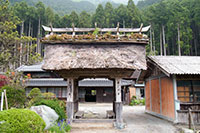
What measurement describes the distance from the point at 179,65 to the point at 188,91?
1.59 m

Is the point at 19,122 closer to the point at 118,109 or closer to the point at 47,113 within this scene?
the point at 47,113

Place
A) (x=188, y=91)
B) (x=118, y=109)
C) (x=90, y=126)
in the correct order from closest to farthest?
(x=90, y=126), (x=118, y=109), (x=188, y=91)

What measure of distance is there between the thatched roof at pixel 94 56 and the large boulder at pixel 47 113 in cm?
194

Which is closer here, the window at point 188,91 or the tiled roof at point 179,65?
the tiled roof at point 179,65

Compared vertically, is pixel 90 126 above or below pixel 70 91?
below

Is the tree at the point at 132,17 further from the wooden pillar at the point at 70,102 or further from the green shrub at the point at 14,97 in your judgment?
the green shrub at the point at 14,97

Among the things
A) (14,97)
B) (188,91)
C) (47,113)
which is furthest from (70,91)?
(188,91)

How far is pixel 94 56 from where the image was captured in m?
8.88

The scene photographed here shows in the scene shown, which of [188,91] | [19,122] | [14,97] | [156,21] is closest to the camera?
[19,122]

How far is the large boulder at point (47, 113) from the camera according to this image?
7.12 m

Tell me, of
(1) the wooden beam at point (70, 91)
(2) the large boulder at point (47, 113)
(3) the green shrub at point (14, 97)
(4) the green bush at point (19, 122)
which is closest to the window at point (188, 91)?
(1) the wooden beam at point (70, 91)

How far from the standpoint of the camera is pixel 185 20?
1129 inches

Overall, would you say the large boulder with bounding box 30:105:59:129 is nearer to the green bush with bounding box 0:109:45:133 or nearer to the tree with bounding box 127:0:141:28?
the green bush with bounding box 0:109:45:133

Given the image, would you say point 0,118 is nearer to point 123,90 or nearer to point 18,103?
point 18,103
